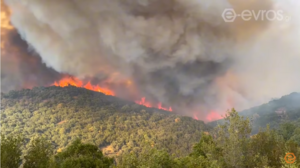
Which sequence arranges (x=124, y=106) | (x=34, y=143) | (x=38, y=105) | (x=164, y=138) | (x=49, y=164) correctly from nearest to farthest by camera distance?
(x=49, y=164) → (x=34, y=143) → (x=164, y=138) → (x=38, y=105) → (x=124, y=106)

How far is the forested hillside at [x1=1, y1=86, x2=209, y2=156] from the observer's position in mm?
117125

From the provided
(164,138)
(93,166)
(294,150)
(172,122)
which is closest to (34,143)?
(93,166)

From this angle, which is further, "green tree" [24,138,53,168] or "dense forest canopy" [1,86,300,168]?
"green tree" [24,138,53,168]

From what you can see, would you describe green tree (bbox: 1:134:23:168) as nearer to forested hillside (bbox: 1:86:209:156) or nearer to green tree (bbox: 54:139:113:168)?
green tree (bbox: 54:139:113:168)

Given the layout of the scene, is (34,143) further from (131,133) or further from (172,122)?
(172,122)

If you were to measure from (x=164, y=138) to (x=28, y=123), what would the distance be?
8861 cm

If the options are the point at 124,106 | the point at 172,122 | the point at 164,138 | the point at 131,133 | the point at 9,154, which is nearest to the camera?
the point at 9,154

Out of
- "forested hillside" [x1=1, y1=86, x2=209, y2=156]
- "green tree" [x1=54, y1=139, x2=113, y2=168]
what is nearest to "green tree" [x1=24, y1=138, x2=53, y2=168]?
"green tree" [x1=54, y1=139, x2=113, y2=168]

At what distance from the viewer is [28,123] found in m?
138

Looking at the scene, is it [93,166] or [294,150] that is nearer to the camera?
[294,150]

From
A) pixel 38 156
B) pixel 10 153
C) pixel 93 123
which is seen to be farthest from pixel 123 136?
pixel 10 153

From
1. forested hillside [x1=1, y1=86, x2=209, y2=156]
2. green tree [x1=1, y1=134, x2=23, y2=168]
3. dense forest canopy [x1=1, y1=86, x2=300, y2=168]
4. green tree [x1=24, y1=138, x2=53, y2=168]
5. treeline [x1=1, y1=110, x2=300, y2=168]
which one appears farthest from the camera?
forested hillside [x1=1, y1=86, x2=209, y2=156]

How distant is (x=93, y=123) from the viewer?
148m

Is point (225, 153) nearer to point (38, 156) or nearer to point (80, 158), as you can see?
point (80, 158)
